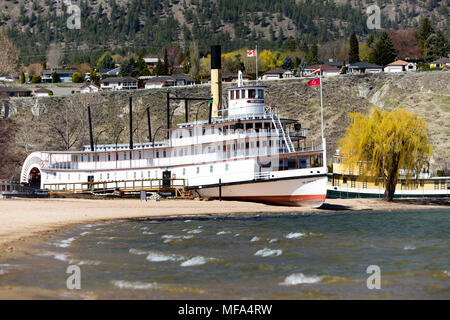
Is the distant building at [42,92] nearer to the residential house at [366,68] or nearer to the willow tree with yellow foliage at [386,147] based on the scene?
the residential house at [366,68]

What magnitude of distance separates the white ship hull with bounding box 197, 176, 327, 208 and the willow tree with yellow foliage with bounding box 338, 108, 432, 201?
959cm

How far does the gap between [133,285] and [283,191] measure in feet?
126

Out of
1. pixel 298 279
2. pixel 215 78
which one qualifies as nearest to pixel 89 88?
pixel 215 78

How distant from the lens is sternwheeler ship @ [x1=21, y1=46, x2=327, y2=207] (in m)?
59.8

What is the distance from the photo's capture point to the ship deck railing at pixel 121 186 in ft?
215

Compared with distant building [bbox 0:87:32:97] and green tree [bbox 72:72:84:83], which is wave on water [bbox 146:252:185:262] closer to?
distant building [bbox 0:87:32:97]


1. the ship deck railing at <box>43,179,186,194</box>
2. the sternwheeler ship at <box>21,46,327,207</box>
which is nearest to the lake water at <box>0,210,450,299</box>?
the sternwheeler ship at <box>21,46,327,207</box>

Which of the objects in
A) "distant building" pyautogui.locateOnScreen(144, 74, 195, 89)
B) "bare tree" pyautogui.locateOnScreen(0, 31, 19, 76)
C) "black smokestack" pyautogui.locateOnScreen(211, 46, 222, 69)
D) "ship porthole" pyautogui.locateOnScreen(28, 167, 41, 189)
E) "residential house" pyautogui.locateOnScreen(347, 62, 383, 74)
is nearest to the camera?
"black smokestack" pyautogui.locateOnScreen(211, 46, 222, 69)

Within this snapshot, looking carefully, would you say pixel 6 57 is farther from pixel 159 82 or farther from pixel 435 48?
pixel 435 48

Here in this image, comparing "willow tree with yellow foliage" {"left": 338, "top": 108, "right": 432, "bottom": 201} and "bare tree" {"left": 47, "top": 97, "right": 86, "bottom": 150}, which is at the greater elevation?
"bare tree" {"left": 47, "top": 97, "right": 86, "bottom": 150}

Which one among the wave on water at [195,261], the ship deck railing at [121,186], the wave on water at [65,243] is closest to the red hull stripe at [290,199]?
the ship deck railing at [121,186]

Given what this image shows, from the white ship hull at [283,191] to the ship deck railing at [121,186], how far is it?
5.29 metres

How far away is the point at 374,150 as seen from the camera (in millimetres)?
66562
